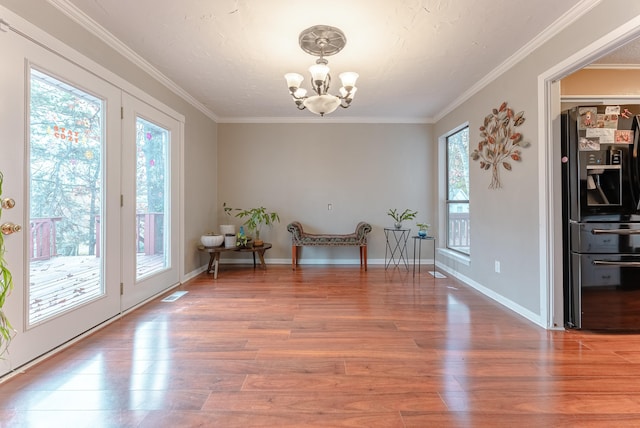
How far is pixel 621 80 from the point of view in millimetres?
2758

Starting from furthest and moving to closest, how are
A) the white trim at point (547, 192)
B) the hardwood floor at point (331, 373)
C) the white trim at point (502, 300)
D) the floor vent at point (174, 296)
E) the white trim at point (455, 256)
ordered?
the white trim at point (455, 256)
the floor vent at point (174, 296)
the white trim at point (502, 300)
the white trim at point (547, 192)
the hardwood floor at point (331, 373)

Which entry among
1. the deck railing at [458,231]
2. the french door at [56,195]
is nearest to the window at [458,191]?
the deck railing at [458,231]

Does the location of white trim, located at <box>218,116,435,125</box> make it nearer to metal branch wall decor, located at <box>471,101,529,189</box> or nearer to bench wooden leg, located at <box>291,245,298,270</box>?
metal branch wall decor, located at <box>471,101,529,189</box>

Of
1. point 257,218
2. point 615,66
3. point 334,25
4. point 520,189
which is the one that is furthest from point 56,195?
point 615,66

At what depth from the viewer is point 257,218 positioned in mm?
4695

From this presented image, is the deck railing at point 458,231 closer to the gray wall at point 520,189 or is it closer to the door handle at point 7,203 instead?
the gray wall at point 520,189

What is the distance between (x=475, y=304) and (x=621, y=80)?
2.61 metres

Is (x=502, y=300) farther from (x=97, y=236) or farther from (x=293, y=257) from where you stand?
(x=97, y=236)

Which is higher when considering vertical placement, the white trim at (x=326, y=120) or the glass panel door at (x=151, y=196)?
the white trim at (x=326, y=120)

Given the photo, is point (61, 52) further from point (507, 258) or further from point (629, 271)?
point (629, 271)

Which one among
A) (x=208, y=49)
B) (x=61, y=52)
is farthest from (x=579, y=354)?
(x=61, y=52)

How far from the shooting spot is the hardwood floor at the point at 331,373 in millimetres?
1373

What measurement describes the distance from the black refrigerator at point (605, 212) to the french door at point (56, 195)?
12.5 ft

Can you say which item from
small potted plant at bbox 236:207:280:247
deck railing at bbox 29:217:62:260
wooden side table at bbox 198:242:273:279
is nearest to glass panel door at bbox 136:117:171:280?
wooden side table at bbox 198:242:273:279
